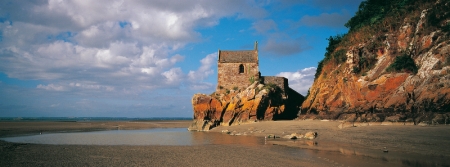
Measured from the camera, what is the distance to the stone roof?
41375 mm

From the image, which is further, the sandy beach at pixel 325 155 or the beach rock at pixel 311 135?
the beach rock at pixel 311 135

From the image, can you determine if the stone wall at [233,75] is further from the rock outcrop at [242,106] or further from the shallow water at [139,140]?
the shallow water at [139,140]

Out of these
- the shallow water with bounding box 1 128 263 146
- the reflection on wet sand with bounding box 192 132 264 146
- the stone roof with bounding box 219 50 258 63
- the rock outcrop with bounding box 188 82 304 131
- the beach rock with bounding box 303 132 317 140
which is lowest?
the shallow water with bounding box 1 128 263 146

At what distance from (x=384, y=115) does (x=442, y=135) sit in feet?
18.0

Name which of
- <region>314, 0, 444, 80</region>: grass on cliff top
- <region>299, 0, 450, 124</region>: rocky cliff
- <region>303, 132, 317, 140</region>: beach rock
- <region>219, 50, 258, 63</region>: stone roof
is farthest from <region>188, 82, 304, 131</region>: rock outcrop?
<region>303, 132, 317, 140</region>: beach rock

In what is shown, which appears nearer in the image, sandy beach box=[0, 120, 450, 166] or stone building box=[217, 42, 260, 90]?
sandy beach box=[0, 120, 450, 166]

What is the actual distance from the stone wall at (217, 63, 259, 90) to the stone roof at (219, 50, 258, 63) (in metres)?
0.64

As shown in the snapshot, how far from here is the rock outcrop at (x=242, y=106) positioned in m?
33.5

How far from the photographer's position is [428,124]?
1503cm

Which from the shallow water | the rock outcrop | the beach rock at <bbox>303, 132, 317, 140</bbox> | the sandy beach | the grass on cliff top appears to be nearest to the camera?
the sandy beach

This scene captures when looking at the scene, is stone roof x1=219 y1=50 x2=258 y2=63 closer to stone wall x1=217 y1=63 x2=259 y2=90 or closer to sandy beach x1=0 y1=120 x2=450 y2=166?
stone wall x1=217 y1=63 x2=259 y2=90

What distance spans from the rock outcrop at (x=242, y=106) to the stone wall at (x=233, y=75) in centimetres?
170

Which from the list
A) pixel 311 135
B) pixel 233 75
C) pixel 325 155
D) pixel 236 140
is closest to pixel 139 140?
pixel 236 140

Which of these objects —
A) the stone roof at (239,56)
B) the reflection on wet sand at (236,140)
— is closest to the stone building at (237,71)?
the stone roof at (239,56)
